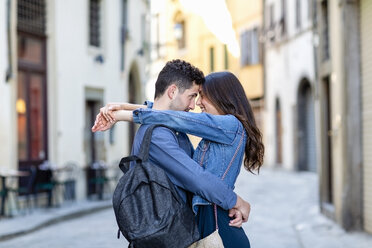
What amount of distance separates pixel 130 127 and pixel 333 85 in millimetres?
11569

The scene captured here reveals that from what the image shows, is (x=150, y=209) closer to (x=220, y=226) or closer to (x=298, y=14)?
(x=220, y=226)

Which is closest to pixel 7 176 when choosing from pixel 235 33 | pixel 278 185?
pixel 278 185

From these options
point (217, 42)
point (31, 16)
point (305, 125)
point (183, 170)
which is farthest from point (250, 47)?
point (183, 170)

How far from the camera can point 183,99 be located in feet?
9.99

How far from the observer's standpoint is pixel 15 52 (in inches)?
557

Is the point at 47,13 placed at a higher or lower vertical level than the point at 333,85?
higher

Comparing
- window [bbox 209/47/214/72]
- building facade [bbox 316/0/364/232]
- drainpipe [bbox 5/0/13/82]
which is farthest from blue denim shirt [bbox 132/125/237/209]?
window [bbox 209/47/214/72]

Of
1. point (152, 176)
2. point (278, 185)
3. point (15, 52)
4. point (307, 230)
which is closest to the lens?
point (152, 176)

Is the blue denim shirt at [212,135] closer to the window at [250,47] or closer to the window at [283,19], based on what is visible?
the window at [283,19]

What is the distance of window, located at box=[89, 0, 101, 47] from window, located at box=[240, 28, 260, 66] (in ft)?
45.8

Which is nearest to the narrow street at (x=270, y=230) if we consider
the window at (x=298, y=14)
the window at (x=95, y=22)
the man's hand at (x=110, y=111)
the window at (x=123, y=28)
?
the window at (x=95, y=22)

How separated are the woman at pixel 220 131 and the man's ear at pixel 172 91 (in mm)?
106

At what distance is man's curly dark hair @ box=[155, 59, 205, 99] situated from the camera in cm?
302

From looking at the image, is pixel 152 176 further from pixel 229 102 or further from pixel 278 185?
pixel 278 185
